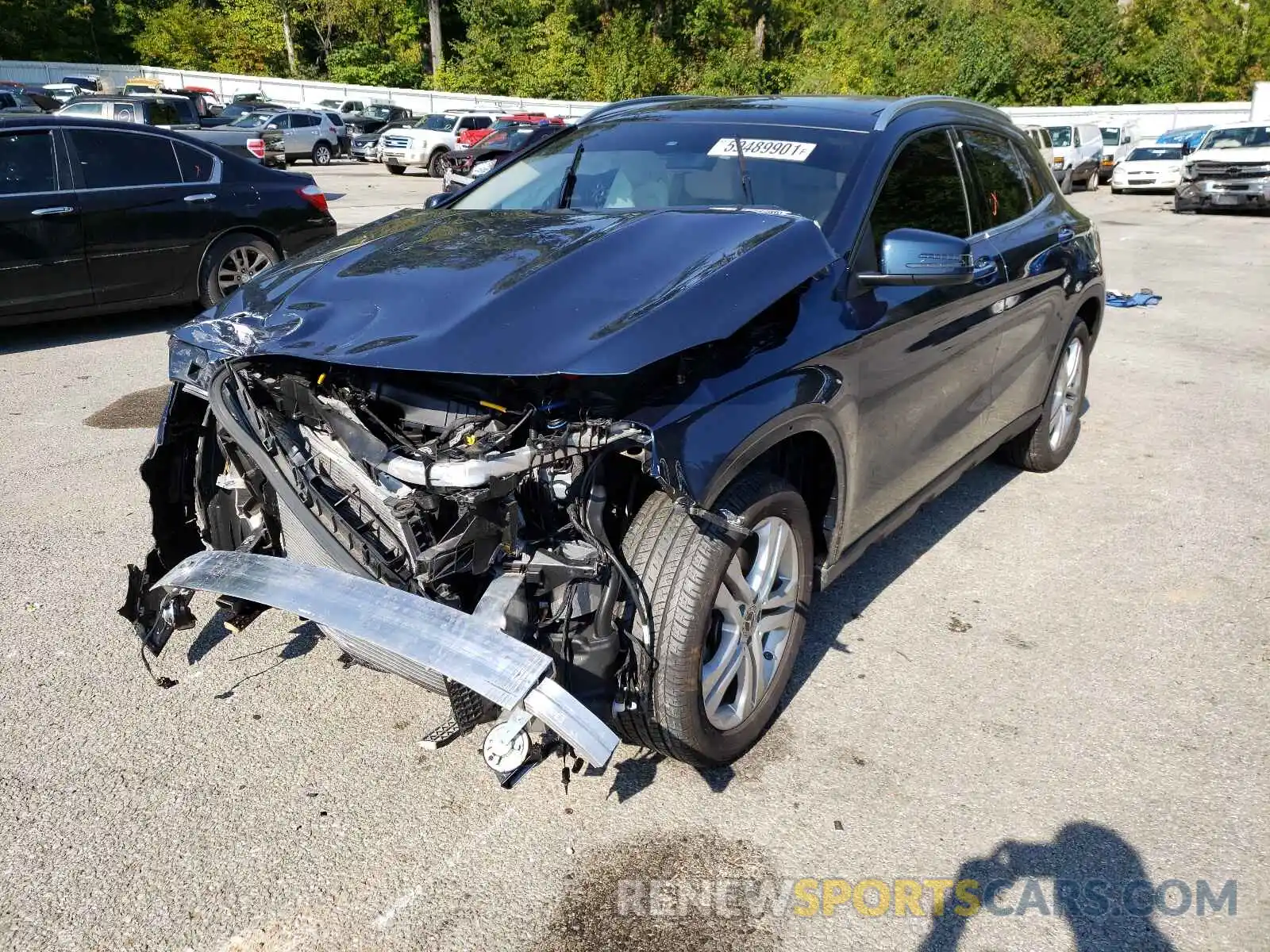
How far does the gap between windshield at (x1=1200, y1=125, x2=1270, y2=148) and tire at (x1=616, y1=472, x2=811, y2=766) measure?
2295 centimetres

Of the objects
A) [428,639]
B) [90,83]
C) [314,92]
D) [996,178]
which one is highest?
[996,178]

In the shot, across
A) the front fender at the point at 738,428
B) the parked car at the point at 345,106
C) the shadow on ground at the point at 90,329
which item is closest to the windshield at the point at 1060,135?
the shadow on ground at the point at 90,329

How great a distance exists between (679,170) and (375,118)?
37.3 meters

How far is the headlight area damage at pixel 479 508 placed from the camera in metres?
2.36

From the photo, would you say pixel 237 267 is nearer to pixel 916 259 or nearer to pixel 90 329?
pixel 90 329

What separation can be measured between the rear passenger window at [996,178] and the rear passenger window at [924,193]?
0.22m

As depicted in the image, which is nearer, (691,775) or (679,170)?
(691,775)

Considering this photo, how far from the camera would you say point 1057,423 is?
5.47 meters

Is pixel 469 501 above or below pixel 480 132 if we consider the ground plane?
above

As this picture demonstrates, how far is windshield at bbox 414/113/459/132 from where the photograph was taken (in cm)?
2812

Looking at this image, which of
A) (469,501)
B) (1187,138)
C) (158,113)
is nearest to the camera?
(469,501)

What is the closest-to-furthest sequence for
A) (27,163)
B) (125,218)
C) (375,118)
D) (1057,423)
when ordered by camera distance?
1. (1057,423)
2. (27,163)
3. (125,218)
4. (375,118)

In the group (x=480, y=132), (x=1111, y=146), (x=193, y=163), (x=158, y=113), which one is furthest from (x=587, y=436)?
(x=1111, y=146)

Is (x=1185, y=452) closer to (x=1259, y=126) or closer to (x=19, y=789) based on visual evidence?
(x=19, y=789)
